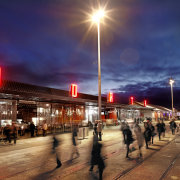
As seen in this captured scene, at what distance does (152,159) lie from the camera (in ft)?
31.8

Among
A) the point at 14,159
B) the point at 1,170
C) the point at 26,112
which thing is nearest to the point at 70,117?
the point at 26,112

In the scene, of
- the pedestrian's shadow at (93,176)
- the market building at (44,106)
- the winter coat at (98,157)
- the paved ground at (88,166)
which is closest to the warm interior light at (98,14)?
the market building at (44,106)

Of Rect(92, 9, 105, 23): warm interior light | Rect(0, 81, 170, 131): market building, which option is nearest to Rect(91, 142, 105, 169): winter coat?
Rect(0, 81, 170, 131): market building

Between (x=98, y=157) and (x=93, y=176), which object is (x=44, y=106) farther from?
(x=98, y=157)

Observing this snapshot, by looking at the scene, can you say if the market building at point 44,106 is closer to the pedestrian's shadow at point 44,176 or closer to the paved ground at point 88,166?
the paved ground at point 88,166

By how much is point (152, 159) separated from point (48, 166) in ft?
16.8

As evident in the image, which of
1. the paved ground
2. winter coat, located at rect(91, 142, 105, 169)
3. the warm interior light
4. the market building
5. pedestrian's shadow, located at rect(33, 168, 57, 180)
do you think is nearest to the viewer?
winter coat, located at rect(91, 142, 105, 169)

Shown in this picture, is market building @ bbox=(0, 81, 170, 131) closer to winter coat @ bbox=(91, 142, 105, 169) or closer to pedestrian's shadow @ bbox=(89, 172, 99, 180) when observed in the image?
pedestrian's shadow @ bbox=(89, 172, 99, 180)

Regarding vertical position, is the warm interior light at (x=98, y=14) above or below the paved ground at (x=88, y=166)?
above

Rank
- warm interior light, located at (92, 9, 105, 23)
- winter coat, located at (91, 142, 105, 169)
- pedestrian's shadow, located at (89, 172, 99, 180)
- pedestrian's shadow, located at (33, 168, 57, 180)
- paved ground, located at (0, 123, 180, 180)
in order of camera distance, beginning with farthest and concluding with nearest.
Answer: warm interior light, located at (92, 9, 105, 23)
paved ground, located at (0, 123, 180, 180)
pedestrian's shadow, located at (33, 168, 57, 180)
pedestrian's shadow, located at (89, 172, 99, 180)
winter coat, located at (91, 142, 105, 169)

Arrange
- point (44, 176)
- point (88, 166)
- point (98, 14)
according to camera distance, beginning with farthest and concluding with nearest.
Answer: point (98, 14)
point (88, 166)
point (44, 176)

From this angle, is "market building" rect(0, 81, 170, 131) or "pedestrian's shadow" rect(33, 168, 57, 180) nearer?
"pedestrian's shadow" rect(33, 168, 57, 180)

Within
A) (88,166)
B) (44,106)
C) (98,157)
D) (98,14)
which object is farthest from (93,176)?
(44,106)

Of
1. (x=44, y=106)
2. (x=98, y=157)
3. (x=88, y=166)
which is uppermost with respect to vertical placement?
→ (x=44, y=106)
